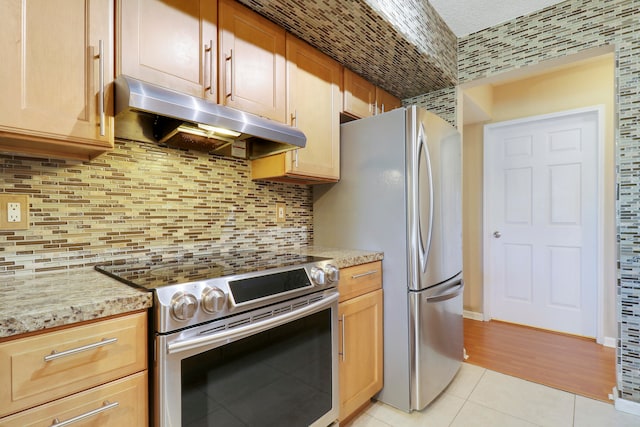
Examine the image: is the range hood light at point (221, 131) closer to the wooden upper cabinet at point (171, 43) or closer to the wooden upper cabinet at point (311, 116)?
the wooden upper cabinet at point (171, 43)

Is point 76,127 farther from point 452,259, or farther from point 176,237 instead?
point 452,259

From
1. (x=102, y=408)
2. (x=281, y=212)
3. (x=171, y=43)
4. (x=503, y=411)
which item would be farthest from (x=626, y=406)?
(x=171, y=43)

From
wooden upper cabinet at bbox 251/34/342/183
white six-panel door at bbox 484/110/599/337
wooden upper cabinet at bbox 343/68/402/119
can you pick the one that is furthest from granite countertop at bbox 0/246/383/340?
white six-panel door at bbox 484/110/599/337

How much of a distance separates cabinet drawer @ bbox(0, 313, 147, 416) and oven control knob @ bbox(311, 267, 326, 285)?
2.17 ft

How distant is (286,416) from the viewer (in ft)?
4.11

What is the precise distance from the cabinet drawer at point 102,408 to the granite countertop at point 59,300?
7.6 inches

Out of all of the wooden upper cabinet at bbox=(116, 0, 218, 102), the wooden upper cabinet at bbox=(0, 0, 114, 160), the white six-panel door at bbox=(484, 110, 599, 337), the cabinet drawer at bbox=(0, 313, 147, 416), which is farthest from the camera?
the white six-panel door at bbox=(484, 110, 599, 337)

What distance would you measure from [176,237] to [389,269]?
3.87 feet

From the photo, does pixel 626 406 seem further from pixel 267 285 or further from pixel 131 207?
pixel 131 207

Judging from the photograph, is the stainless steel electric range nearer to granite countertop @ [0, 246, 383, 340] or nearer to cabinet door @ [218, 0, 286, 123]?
granite countertop @ [0, 246, 383, 340]

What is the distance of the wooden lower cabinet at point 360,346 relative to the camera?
160 centimetres

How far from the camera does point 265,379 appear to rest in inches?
45.9

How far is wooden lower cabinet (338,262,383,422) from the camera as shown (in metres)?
1.60

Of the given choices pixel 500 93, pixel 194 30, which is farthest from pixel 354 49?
pixel 500 93
